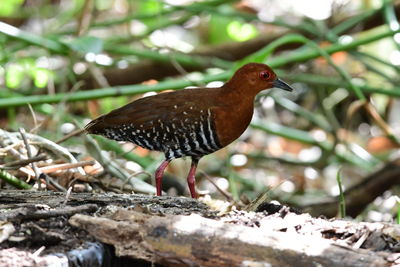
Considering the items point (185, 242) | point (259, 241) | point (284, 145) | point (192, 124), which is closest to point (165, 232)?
point (185, 242)

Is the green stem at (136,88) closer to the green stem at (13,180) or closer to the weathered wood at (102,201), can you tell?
the green stem at (13,180)

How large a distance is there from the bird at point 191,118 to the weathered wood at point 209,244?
1.62 m

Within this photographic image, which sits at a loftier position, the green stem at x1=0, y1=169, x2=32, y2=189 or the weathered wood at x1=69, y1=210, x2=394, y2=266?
the weathered wood at x1=69, y1=210, x2=394, y2=266

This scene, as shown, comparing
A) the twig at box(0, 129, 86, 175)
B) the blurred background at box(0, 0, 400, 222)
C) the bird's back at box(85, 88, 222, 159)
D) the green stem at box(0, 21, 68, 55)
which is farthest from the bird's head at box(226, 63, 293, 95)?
the green stem at box(0, 21, 68, 55)

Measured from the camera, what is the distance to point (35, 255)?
249cm

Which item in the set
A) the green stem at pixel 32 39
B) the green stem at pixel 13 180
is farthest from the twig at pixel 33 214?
the green stem at pixel 32 39


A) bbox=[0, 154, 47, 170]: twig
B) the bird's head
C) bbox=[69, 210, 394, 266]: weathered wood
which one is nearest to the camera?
bbox=[69, 210, 394, 266]: weathered wood

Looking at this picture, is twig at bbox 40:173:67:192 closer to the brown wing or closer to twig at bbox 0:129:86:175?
twig at bbox 0:129:86:175

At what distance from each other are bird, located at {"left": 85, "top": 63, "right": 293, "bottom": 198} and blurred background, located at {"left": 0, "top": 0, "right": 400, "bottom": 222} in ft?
0.76

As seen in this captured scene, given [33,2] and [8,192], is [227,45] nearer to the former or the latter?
[33,2]

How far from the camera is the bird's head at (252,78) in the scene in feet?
14.5

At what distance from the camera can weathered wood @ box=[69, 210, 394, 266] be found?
95.7 inches

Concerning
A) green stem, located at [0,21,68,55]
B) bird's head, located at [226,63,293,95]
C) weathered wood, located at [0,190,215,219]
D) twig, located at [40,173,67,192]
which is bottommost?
twig, located at [40,173,67,192]

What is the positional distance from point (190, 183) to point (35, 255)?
2.03 m
